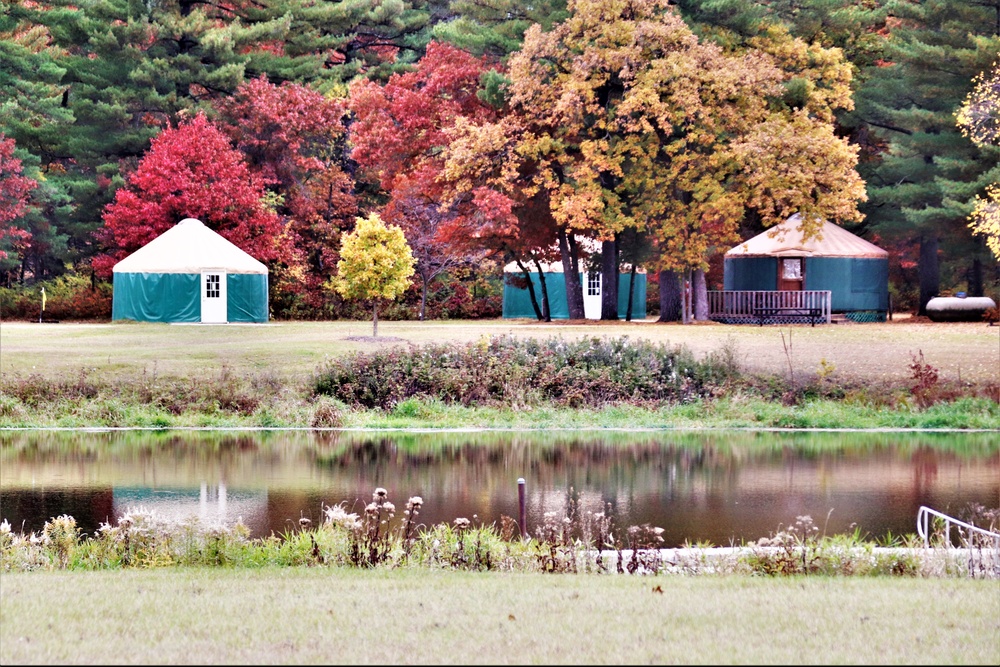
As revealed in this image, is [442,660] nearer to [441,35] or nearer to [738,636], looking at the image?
[738,636]

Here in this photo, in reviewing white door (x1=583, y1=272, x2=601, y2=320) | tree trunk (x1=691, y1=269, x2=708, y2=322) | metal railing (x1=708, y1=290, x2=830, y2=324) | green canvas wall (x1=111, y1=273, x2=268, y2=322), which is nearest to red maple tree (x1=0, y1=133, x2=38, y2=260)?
green canvas wall (x1=111, y1=273, x2=268, y2=322)

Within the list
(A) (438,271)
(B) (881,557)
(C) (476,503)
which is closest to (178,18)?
(A) (438,271)

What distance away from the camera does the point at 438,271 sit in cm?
3831

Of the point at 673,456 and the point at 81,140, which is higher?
the point at 81,140

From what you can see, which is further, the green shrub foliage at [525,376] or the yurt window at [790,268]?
the yurt window at [790,268]

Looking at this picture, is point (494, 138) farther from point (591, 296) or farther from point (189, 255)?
point (591, 296)

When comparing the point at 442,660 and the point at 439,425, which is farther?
the point at 439,425

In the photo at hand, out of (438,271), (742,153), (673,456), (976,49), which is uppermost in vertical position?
(976,49)

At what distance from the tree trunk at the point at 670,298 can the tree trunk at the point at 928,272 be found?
7.67 metres

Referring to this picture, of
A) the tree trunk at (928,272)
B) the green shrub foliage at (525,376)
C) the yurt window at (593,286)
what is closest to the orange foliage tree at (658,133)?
the tree trunk at (928,272)

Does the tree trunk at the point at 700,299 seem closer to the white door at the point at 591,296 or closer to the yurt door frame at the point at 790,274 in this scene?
the yurt door frame at the point at 790,274

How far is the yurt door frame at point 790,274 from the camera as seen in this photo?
3766cm

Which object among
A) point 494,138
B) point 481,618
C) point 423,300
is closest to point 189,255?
point 423,300

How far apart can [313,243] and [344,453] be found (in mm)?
25081
